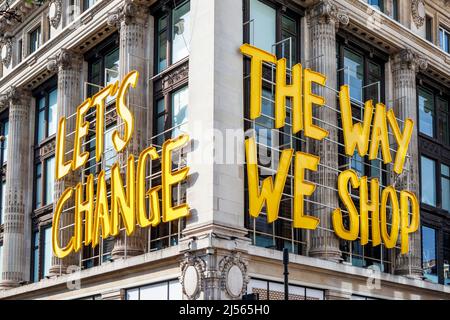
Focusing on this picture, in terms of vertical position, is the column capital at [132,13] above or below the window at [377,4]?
below

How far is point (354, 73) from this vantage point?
134 ft

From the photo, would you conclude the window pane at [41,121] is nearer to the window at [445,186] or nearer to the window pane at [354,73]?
the window pane at [354,73]

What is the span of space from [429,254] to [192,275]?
60.1 feet

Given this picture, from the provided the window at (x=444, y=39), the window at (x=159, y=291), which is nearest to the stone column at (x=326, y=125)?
the window at (x=159, y=291)

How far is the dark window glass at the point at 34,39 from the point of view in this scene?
48.8 meters

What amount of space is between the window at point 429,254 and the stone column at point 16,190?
2249 cm

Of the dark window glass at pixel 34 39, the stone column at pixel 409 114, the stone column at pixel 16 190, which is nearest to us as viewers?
the stone column at pixel 409 114

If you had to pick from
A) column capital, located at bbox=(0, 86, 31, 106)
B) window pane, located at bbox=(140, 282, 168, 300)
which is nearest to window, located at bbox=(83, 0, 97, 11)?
column capital, located at bbox=(0, 86, 31, 106)

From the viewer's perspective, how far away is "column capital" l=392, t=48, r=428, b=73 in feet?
140

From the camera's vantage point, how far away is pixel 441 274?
43.7 metres

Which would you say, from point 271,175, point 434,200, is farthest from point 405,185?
point 271,175

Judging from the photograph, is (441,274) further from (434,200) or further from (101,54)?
(101,54)

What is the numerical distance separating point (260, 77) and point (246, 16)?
11.3 feet

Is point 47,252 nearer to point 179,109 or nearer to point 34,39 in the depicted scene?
point 179,109
